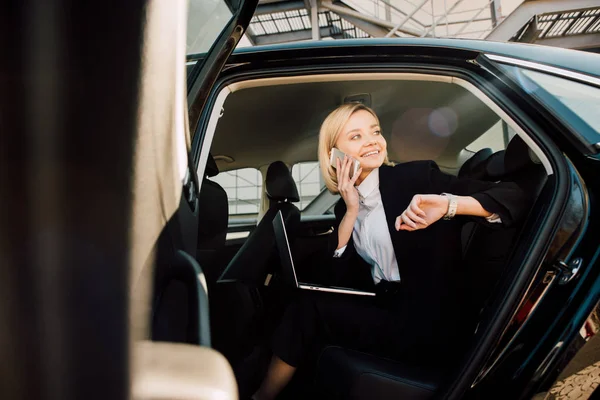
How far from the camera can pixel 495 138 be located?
2271 mm

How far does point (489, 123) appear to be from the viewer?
2.44 metres

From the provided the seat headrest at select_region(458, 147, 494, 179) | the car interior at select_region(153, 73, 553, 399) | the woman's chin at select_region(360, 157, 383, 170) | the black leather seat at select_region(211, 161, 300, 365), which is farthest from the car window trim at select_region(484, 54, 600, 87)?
the black leather seat at select_region(211, 161, 300, 365)

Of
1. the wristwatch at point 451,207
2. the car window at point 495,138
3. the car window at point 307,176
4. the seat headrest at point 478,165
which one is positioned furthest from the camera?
the car window at point 307,176

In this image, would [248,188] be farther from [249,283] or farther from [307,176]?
[249,283]

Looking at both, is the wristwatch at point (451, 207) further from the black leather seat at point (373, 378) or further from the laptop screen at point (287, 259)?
the laptop screen at point (287, 259)

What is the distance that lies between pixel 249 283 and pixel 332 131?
96 cm

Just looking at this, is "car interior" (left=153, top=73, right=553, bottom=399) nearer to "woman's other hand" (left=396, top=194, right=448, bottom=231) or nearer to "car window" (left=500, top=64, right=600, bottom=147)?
"car window" (left=500, top=64, right=600, bottom=147)

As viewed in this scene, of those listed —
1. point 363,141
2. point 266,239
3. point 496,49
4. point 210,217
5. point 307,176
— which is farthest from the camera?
point 307,176

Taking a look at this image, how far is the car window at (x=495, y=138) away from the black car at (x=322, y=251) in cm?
3

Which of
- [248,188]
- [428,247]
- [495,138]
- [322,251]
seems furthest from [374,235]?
[248,188]

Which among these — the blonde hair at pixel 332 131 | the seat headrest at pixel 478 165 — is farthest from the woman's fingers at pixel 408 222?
the seat headrest at pixel 478 165

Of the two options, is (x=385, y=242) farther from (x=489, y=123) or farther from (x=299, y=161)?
(x=299, y=161)

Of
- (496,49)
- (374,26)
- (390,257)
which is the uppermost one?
→ (374,26)

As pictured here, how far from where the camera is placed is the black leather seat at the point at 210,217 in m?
1.98
